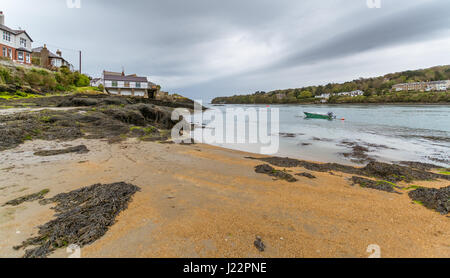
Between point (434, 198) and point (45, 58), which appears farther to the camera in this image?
point (45, 58)

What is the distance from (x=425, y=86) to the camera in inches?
4540

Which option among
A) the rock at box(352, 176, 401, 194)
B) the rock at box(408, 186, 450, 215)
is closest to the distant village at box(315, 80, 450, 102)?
the rock at box(352, 176, 401, 194)

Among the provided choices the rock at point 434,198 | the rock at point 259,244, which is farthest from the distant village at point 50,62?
the rock at point 434,198

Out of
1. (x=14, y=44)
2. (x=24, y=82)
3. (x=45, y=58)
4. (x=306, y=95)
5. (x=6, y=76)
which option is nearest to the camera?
(x=6, y=76)

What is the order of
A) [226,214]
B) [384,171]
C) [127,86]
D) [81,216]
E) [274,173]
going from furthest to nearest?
[127,86] < [384,171] < [274,173] < [226,214] < [81,216]

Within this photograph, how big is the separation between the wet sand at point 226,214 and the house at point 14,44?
42027 millimetres

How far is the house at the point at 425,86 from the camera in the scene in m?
108

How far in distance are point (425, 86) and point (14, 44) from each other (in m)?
183

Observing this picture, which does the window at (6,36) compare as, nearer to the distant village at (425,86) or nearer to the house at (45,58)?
the house at (45,58)

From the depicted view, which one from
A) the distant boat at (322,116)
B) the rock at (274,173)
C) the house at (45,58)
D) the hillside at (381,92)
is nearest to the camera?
the rock at (274,173)

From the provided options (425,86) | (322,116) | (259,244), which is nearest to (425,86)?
(425,86)

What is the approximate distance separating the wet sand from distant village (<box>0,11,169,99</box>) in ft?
124

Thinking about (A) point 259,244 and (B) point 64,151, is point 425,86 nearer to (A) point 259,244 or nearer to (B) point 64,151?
(A) point 259,244

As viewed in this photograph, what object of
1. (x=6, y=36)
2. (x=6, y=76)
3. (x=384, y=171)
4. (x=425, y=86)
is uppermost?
(x=425, y=86)
